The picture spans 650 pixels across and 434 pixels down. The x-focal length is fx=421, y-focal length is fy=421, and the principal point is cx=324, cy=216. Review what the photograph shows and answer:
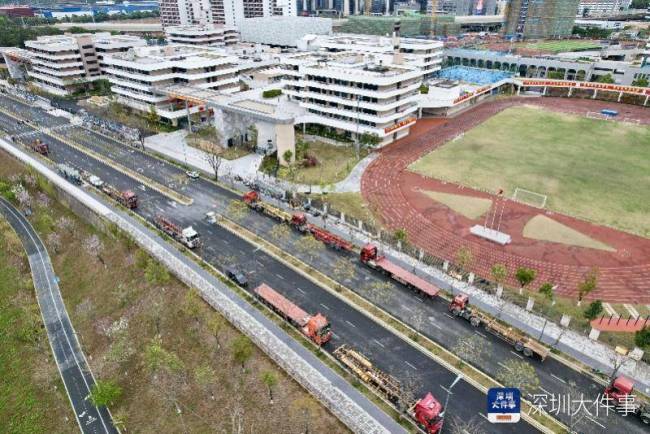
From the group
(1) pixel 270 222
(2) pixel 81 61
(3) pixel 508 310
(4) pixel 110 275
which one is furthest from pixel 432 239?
(2) pixel 81 61

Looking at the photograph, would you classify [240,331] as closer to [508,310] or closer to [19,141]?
[508,310]

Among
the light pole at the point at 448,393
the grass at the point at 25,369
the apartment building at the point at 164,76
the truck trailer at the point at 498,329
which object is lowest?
the grass at the point at 25,369

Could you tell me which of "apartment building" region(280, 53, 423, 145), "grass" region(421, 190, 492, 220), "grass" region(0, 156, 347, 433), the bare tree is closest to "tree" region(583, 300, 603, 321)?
"grass" region(421, 190, 492, 220)

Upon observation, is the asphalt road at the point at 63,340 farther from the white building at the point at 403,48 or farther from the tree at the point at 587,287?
the white building at the point at 403,48

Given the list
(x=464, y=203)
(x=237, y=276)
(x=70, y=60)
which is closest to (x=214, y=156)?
(x=237, y=276)

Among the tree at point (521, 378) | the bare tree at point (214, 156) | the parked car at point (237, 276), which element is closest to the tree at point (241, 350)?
the parked car at point (237, 276)

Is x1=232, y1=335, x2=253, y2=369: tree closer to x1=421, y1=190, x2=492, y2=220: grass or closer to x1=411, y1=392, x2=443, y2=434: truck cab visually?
x1=411, y1=392, x2=443, y2=434: truck cab

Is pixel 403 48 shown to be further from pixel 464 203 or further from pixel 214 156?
pixel 464 203
